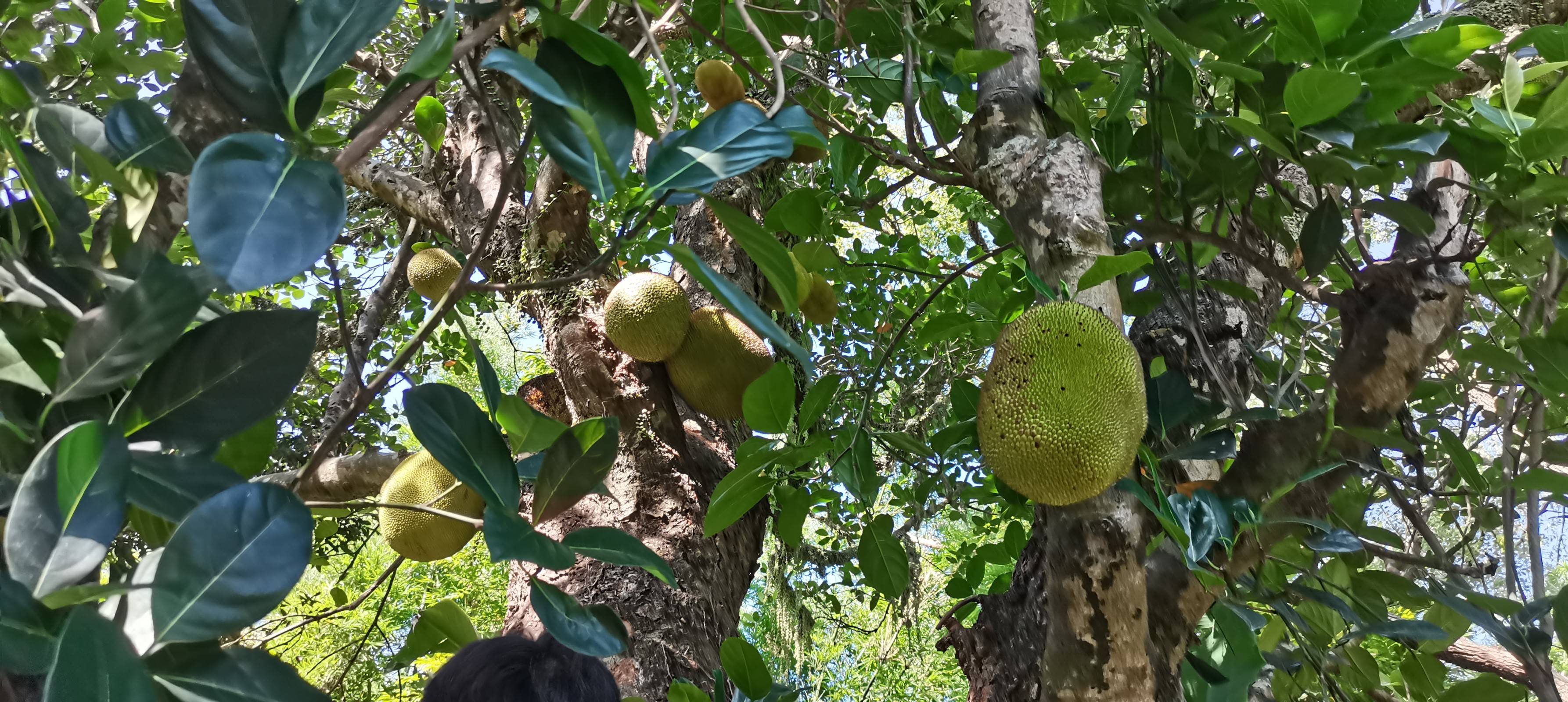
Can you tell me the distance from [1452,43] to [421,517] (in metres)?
1.29

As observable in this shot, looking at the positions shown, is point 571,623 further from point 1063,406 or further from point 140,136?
point 1063,406

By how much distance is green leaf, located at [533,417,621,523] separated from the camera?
0.52 metres

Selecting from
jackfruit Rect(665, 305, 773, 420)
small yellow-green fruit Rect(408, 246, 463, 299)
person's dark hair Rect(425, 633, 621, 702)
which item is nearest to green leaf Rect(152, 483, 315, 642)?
person's dark hair Rect(425, 633, 621, 702)

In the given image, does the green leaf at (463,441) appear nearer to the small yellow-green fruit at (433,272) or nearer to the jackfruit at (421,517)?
the jackfruit at (421,517)

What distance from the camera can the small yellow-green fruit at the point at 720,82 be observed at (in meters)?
1.49

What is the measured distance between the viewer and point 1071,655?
0.76 metres

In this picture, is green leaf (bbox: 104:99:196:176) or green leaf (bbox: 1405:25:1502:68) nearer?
green leaf (bbox: 104:99:196:176)

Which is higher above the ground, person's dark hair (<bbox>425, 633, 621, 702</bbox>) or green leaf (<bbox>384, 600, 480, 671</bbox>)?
person's dark hair (<bbox>425, 633, 621, 702</bbox>)

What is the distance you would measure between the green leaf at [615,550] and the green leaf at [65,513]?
225mm

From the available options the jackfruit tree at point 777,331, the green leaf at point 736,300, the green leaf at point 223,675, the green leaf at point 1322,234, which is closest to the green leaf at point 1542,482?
the jackfruit tree at point 777,331

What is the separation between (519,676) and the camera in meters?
0.76

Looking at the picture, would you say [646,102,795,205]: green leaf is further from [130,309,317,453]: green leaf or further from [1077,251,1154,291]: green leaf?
[1077,251,1154,291]: green leaf

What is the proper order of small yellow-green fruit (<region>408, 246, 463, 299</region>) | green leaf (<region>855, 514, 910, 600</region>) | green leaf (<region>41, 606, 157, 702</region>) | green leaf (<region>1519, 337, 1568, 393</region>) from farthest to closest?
small yellow-green fruit (<region>408, 246, 463, 299</region>) → green leaf (<region>855, 514, 910, 600</region>) → green leaf (<region>1519, 337, 1568, 393</region>) → green leaf (<region>41, 606, 157, 702</region>)

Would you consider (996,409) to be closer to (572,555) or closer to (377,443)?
(572,555)
